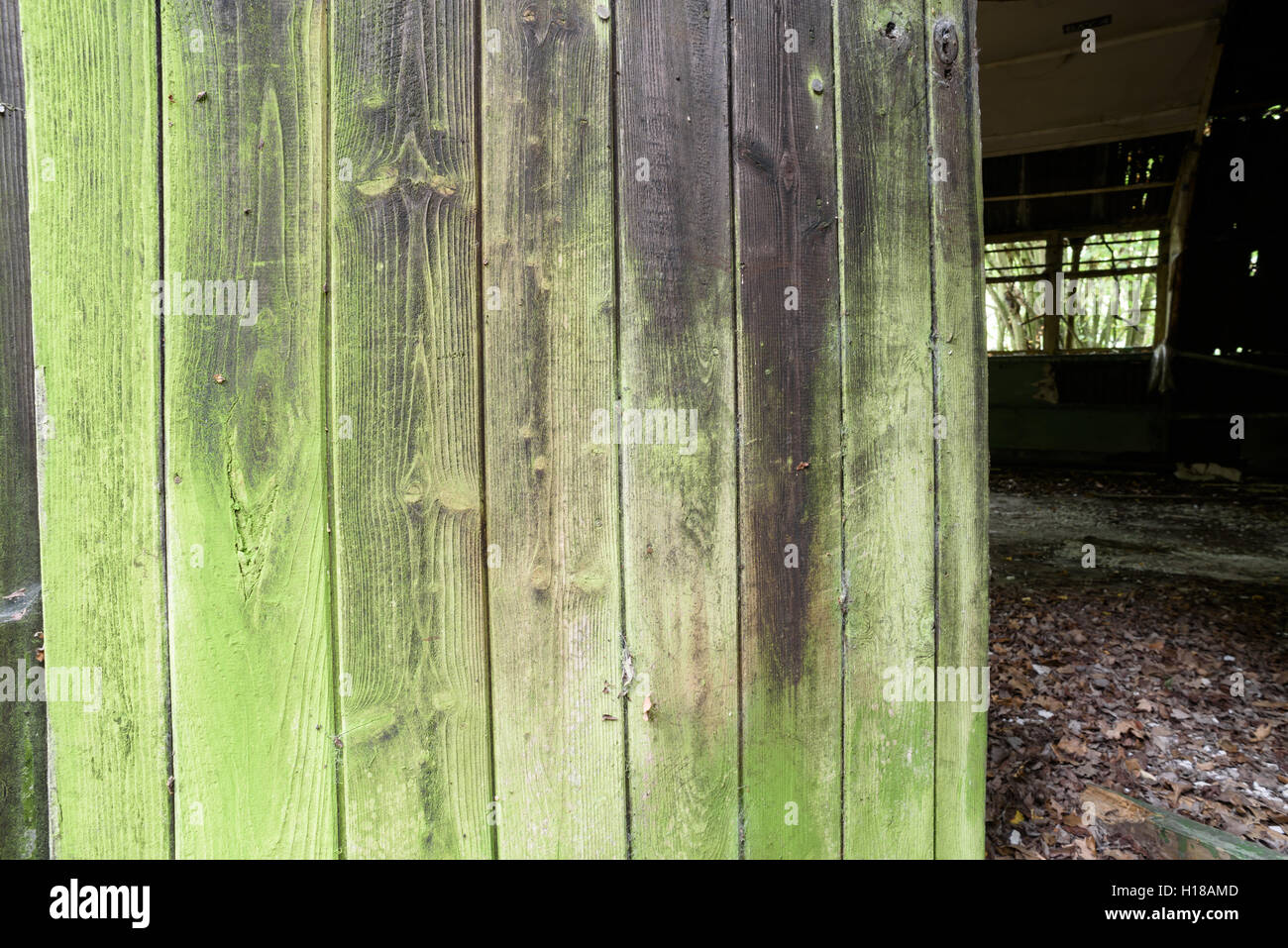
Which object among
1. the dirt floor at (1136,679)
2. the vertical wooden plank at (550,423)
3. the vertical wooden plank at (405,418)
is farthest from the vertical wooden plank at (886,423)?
the dirt floor at (1136,679)

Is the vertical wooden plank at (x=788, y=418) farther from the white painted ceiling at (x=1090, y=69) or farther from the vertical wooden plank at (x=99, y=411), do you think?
the white painted ceiling at (x=1090, y=69)

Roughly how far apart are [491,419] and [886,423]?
699 millimetres

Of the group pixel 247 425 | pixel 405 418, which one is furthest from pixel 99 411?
pixel 405 418

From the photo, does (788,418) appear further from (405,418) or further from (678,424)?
(405,418)

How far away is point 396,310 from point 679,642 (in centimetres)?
73

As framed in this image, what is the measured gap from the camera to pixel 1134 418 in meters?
10.0

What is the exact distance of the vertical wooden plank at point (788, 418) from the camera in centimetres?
120

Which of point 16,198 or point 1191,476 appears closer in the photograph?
point 16,198

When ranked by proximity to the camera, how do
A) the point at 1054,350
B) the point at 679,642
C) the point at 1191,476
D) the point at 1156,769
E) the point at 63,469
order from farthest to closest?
the point at 1054,350 < the point at 1191,476 < the point at 1156,769 < the point at 679,642 < the point at 63,469
